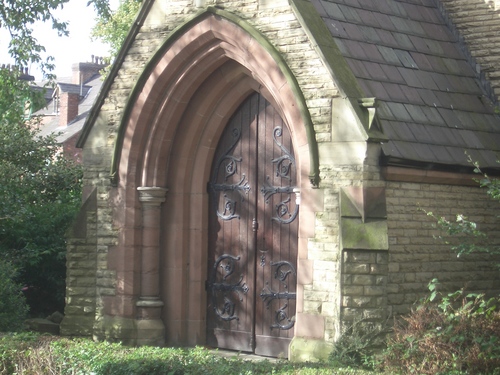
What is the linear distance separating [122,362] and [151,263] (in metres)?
3.38

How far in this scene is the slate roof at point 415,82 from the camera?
11969 mm

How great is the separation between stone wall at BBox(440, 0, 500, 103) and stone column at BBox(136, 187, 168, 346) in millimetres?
5012

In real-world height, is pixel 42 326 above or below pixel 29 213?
below

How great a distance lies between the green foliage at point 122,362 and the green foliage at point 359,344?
623 mm

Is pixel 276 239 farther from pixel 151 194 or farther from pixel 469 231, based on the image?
pixel 469 231

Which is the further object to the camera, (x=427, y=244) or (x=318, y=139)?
(x=427, y=244)

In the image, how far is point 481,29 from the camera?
48.1 ft

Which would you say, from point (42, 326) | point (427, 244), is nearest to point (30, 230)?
point (42, 326)

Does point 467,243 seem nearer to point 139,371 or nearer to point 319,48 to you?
point 319,48

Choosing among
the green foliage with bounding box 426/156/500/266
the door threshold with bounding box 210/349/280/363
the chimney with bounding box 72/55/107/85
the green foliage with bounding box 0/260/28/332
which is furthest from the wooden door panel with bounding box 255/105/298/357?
the chimney with bounding box 72/55/107/85

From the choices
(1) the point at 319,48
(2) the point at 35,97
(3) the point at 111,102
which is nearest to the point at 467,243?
(1) the point at 319,48

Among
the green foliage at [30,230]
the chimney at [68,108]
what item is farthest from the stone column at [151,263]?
the chimney at [68,108]

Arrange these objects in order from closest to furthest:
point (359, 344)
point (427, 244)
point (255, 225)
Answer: point (359, 344) → point (427, 244) → point (255, 225)

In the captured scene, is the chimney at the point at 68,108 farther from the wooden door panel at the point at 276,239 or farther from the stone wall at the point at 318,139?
the wooden door panel at the point at 276,239
